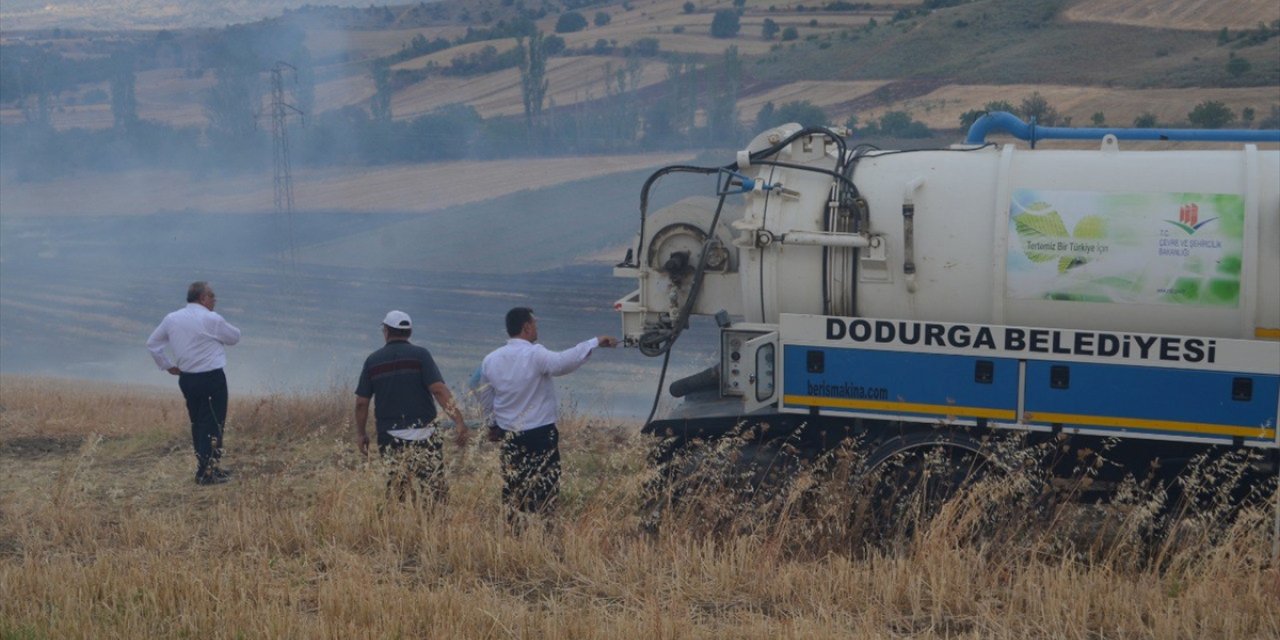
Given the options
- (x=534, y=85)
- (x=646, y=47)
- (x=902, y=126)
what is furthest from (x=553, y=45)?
(x=902, y=126)

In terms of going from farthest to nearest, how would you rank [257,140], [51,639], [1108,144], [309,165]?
1. [257,140]
2. [309,165]
3. [1108,144]
4. [51,639]

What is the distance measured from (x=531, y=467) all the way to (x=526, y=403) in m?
0.39

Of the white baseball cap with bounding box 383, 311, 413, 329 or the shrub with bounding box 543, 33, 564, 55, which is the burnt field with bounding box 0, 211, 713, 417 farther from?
the shrub with bounding box 543, 33, 564, 55

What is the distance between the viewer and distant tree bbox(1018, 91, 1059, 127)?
1758 inches

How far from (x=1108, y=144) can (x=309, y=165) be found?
61.7 metres

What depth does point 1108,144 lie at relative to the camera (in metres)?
8.06

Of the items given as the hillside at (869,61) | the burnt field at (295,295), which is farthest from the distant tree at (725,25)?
the burnt field at (295,295)

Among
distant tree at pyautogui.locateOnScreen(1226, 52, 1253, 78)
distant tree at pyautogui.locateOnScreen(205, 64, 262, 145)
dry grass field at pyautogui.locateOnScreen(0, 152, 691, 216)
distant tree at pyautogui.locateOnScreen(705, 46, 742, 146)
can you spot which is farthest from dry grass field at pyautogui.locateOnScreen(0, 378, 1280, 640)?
distant tree at pyautogui.locateOnScreen(205, 64, 262, 145)

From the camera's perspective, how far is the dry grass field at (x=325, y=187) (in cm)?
5525

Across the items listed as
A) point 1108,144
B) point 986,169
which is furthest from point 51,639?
point 1108,144

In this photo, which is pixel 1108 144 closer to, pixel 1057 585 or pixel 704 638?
pixel 1057 585

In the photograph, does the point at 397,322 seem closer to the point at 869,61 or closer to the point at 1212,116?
the point at 1212,116

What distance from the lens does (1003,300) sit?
764 centimetres

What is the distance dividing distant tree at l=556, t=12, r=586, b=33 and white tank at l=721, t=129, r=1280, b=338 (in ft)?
298
